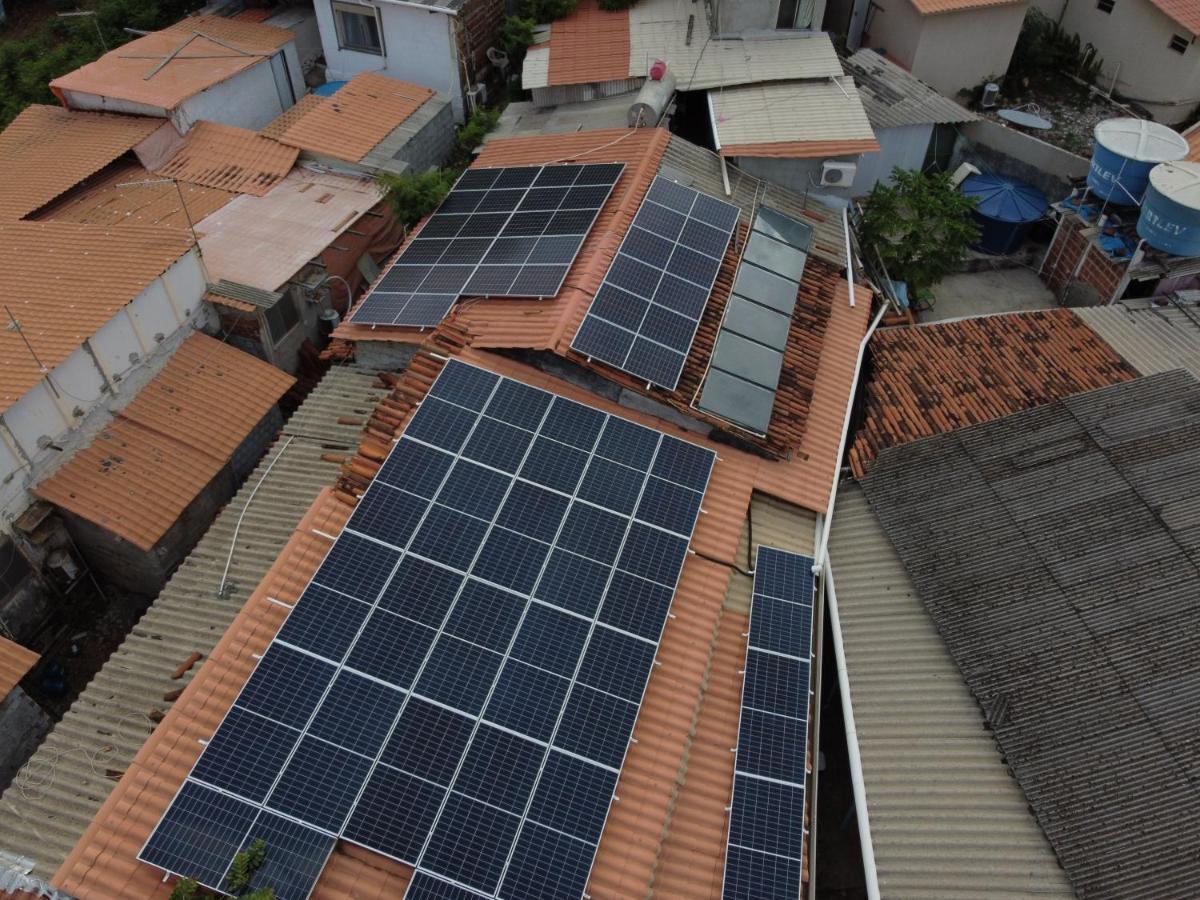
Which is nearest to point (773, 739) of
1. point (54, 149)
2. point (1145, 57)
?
point (54, 149)

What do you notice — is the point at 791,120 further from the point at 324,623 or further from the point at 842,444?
the point at 324,623

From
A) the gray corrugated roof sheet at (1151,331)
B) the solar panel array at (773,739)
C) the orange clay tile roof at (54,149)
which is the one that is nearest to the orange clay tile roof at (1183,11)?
the gray corrugated roof sheet at (1151,331)

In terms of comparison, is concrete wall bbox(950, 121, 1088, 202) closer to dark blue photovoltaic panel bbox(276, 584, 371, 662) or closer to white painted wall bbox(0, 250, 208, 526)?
white painted wall bbox(0, 250, 208, 526)

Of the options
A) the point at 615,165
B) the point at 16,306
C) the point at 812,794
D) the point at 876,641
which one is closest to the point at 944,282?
the point at 615,165

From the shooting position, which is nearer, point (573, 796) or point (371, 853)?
point (371, 853)

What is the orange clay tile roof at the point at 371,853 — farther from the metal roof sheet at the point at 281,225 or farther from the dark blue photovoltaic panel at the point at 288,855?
the metal roof sheet at the point at 281,225

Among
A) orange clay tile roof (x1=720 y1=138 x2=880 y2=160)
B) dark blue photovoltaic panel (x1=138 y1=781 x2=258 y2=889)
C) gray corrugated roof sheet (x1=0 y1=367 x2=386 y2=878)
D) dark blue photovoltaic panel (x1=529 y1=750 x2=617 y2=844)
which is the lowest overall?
gray corrugated roof sheet (x1=0 y1=367 x2=386 y2=878)

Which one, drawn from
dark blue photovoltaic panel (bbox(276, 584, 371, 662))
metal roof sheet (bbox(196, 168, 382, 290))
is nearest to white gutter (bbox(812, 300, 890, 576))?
dark blue photovoltaic panel (bbox(276, 584, 371, 662))
